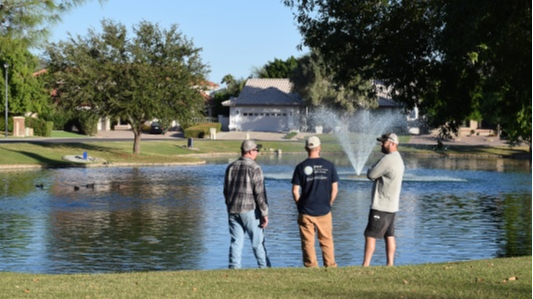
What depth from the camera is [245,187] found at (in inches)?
548

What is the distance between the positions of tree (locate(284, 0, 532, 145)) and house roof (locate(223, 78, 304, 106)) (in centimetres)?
8244

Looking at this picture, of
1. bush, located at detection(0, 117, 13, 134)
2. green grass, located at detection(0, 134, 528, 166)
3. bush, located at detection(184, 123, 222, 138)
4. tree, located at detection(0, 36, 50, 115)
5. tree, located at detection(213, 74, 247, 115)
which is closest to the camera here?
green grass, located at detection(0, 134, 528, 166)

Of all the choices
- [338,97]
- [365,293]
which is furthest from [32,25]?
[338,97]

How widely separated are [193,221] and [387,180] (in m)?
13.0

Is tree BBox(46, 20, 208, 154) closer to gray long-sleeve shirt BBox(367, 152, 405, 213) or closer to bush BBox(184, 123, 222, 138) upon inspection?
bush BBox(184, 123, 222, 138)

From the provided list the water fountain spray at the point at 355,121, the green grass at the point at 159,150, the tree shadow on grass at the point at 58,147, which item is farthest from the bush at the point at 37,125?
the water fountain spray at the point at 355,121

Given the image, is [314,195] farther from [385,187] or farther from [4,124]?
[4,124]

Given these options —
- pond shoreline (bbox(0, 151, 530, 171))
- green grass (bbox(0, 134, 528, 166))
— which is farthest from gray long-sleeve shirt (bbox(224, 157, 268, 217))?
green grass (bbox(0, 134, 528, 166))

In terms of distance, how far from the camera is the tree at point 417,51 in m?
14.1

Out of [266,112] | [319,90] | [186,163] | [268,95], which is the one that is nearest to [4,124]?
[186,163]

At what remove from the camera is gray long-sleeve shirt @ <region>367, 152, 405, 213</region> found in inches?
533

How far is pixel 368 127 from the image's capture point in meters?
103

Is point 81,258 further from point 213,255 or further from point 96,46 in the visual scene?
point 96,46

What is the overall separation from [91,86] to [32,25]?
36.2 meters
